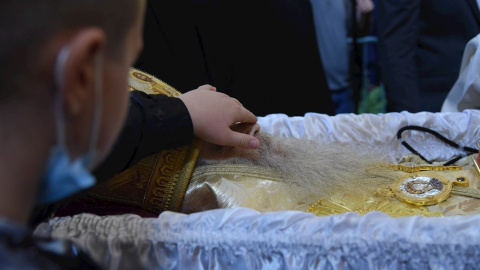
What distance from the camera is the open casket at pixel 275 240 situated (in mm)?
712

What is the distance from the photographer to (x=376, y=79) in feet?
8.27

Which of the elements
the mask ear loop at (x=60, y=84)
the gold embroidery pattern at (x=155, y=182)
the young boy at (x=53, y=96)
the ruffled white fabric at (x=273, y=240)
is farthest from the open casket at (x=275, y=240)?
the mask ear loop at (x=60, y=84)

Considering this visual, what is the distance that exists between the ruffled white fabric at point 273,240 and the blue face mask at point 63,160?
305 mm

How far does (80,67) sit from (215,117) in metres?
0.50

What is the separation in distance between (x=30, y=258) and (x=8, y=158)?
0.39 feet

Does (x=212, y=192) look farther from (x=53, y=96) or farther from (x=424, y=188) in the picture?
(x=53, y=96)

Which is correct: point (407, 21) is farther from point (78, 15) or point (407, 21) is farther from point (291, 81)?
point (78, 15)

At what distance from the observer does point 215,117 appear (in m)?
0.93

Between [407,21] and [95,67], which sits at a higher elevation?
[95,67]

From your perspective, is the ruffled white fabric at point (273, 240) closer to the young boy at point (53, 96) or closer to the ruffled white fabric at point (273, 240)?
the ruffled white fabric at point (273, 240)

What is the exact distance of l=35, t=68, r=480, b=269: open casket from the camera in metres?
0.71

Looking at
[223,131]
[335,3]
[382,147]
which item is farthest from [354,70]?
[223,131]

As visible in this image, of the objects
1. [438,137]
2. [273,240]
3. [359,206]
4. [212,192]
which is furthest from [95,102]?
[438,137]

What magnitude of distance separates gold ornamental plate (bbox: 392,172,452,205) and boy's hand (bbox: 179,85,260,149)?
329 millimetres
